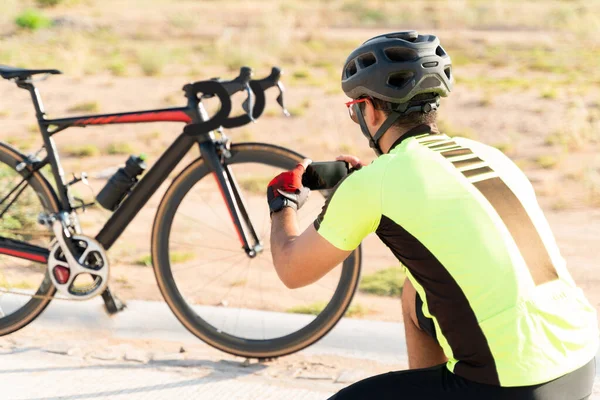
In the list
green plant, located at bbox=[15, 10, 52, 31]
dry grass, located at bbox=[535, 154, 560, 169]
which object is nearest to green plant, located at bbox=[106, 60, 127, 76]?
green plant, located at bbox=[15, 10, 52, 31]

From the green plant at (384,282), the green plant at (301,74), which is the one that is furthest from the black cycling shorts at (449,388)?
the green plant at (301,74)

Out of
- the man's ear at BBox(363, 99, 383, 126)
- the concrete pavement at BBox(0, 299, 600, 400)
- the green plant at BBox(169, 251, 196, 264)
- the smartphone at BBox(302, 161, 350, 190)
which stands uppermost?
the man's ear at BBox(363, 99, 383, 126)

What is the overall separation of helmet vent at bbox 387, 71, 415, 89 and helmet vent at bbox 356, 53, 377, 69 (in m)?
0.11

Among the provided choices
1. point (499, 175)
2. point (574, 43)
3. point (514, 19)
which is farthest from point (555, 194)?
point (514, 19)

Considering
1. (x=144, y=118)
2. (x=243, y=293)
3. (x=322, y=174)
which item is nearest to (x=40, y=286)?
(x=144, y=118)

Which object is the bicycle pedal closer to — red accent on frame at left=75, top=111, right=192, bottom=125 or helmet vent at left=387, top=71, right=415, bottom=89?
red accent on frame at left=75, top=111, right=192, bottom=125

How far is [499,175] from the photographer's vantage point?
250cm

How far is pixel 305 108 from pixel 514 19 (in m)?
15.8

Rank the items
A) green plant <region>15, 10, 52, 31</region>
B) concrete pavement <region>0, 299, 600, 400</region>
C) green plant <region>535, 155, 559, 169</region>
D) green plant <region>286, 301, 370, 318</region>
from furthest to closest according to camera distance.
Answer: green plant <region>15, 10, 52, 31</region>, green plant <region>535, 155, 559, 169</region>, green plant <region>286, 301, 370, 318</region>, concrete pavement <region>0, 299, 600, 400</region>

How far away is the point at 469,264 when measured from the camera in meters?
2.34

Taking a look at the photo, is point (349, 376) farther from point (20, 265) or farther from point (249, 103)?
point (20, 265)

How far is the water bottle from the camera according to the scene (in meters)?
4.24

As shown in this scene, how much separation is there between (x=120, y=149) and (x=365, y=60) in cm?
784

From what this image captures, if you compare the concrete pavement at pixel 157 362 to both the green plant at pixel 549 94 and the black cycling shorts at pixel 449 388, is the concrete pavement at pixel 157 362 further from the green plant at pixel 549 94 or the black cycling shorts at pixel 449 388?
the green plant at pixel 549 94
